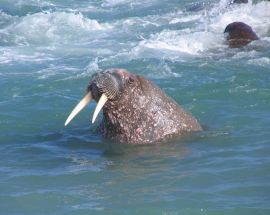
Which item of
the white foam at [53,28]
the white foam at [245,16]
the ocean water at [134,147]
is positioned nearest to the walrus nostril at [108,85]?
the ocean water at [134,147]

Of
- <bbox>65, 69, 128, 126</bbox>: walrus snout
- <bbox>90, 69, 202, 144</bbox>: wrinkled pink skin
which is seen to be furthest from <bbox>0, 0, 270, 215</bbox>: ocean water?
<bbox>65, 69, 128, 126</bbox>: walrus snout

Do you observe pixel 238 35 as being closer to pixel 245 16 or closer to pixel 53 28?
pixel 245 16

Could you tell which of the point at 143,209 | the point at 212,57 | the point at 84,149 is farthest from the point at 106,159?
the point at 212,57

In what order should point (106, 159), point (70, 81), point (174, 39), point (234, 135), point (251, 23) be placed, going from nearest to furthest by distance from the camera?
point (106, 159), point (234, 135), point (70, 81), point (174, 39), point (251, 23)

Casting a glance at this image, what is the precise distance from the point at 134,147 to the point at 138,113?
1.41ft

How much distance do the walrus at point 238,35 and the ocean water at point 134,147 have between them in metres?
0.23

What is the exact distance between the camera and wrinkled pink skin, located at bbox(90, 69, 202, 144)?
8945 mm

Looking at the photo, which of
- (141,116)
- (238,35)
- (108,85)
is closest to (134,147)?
(141,116)

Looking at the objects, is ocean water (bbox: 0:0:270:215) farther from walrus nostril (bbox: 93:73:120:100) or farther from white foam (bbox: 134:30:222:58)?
walrus nostril (bbox: 93:73:120:100)

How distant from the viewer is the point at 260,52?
1456 centimetres

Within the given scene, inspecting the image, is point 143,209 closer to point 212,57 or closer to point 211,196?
point 211,196

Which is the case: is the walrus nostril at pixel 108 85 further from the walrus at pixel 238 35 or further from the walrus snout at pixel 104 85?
the walrus at pixel 238 35

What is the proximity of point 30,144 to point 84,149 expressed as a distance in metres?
0.78

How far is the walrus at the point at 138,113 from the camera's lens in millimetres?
8844
